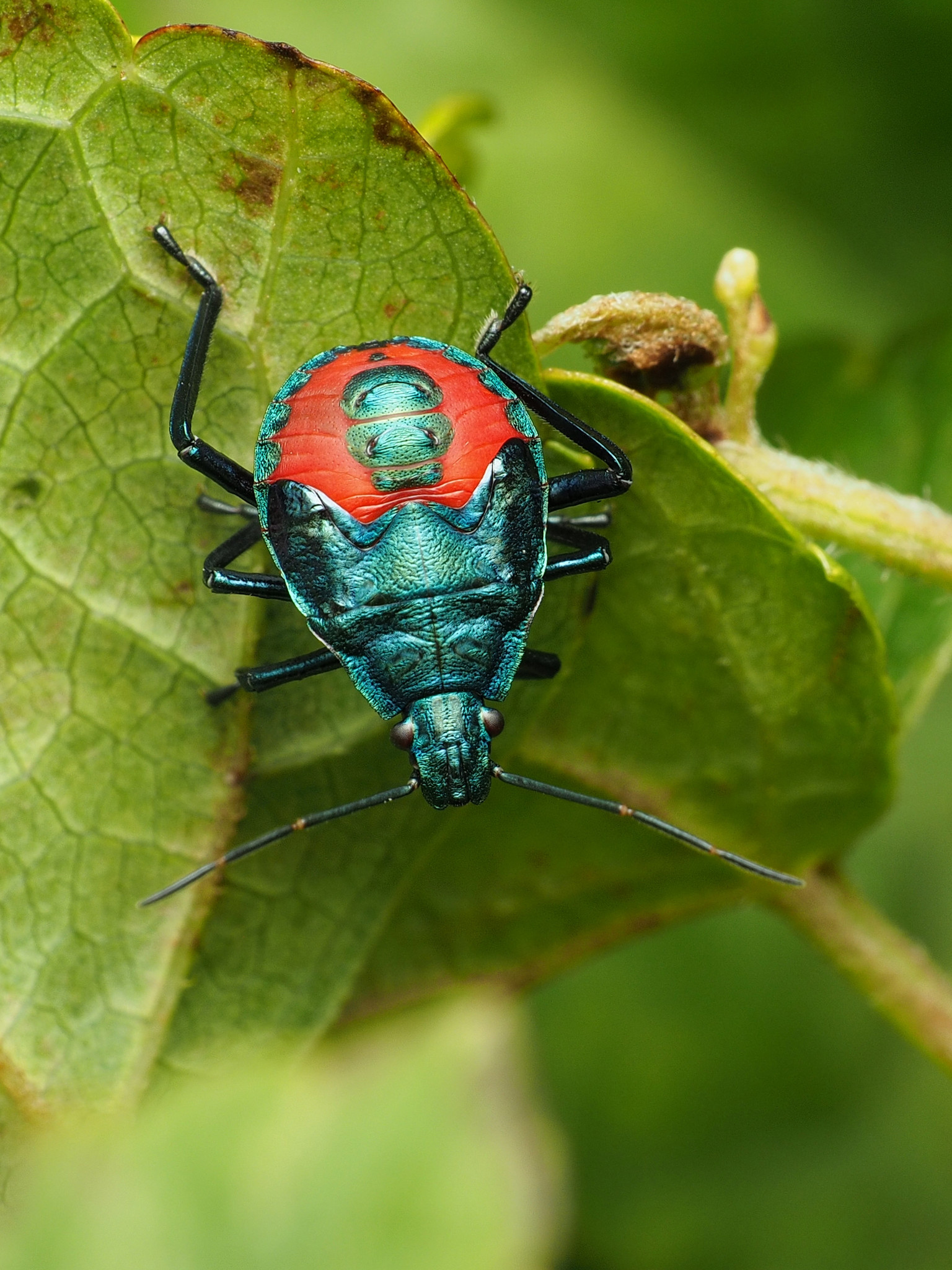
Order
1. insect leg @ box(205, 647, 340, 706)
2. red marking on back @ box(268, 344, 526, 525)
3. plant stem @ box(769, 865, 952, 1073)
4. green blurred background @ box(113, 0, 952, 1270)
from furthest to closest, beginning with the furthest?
green blurred background @ box(113, 0, 952, 1270) → plant stem @ box(769, 865, 952, 1073) → insect leg @ box(205, 647, 340, 706) → red marking on back @ box(268, 344, 526, 525)

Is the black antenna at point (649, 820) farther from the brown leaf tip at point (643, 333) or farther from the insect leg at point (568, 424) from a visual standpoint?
the brown leaf tip at point (643, 333)

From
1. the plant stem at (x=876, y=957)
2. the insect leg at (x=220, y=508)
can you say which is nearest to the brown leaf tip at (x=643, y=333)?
the insect leg at (x=220, y=508)

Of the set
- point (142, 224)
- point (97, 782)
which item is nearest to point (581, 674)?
point (97, 782)

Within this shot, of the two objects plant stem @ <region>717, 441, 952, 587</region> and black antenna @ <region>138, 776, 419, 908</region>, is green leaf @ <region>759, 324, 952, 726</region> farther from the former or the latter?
black antenna @ <region>138, 776, 419, 908</region>

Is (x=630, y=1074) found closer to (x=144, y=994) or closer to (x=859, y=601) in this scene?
(x=144, y=994)

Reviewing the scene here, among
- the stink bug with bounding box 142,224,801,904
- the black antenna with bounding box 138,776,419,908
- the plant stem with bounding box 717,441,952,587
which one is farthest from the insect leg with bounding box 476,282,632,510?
the black antenna with bounding box 138,776,419,908

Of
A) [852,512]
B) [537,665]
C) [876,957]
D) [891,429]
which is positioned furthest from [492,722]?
[891,429]
